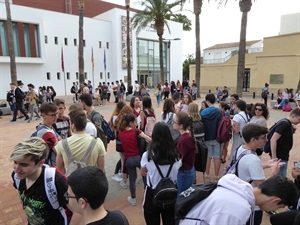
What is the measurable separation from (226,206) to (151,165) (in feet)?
4.43

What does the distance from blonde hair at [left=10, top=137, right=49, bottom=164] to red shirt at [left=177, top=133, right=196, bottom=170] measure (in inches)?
71.6

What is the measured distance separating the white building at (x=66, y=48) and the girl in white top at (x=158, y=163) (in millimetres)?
25275

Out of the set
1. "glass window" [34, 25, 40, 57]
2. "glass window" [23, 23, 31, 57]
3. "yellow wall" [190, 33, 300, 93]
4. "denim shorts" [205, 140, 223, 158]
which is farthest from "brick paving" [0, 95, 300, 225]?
"yellow wall" [190, 33, 300, 93]

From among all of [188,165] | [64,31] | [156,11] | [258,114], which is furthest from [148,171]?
[64,31]


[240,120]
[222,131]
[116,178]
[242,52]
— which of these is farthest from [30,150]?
[242,52]

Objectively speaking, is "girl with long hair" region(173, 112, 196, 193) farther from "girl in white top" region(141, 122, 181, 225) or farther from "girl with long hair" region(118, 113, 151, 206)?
"girl with long hair" region(118, 113, 151, 206)

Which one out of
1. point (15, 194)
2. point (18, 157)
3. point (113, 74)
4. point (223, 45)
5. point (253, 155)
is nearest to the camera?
point (18, 157)

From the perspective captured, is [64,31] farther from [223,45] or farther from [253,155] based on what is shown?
[223,45]

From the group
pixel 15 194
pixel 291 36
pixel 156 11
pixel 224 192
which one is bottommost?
pixel 15 194

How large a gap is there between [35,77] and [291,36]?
1101 inches

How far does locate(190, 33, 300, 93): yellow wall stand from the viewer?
26.5 meters

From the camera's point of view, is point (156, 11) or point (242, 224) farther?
point (156, 11)

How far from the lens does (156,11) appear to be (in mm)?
24516

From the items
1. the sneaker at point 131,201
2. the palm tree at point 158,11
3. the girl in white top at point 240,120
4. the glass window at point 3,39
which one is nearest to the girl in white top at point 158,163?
the sneaker at point 131,201
